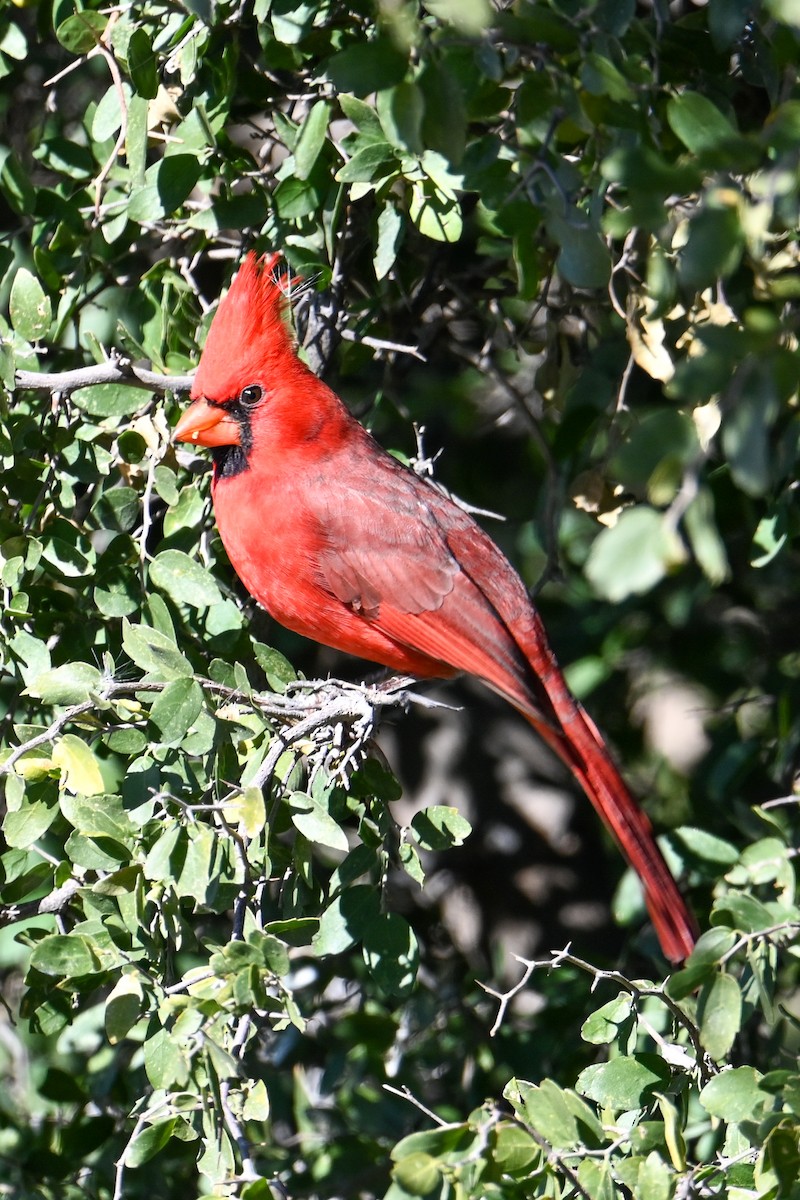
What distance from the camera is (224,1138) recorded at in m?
1.46

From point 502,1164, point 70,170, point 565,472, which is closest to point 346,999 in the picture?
point 565,472

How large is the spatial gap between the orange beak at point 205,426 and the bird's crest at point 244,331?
0.09 ft

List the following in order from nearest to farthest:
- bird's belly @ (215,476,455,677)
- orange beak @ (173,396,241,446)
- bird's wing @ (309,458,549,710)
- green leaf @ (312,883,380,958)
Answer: green leaf @ (312,883,380,958) → orange beak @ (173,396,241,446) → bird's belly @ (215,476,455,677) → bird's wing @ (309,458,549,710)

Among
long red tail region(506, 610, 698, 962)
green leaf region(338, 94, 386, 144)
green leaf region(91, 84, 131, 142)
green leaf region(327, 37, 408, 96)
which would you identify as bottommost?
long red tail region(506, 610, 698, 962)

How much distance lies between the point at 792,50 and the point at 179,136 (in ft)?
3.29

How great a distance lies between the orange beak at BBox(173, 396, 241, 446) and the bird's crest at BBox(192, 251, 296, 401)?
0.09 feet

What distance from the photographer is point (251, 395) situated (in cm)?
238

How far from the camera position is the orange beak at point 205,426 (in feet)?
7.06

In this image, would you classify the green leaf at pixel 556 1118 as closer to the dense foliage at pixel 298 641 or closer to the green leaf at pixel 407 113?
the dense foliage at pixel 298 641

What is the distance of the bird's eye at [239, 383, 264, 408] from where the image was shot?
2359mm

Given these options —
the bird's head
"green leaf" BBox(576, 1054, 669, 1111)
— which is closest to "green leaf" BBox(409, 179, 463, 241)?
the bird's head

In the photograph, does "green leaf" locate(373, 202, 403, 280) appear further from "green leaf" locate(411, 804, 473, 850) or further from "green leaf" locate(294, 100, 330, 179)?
"green leaf" locate(411, 804, 473, 850)

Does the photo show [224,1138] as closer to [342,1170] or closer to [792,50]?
[342,1170]

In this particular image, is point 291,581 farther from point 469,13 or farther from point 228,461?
point 469,13
